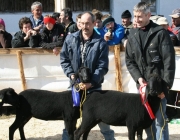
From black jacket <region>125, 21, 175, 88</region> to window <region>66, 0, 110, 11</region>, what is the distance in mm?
9206

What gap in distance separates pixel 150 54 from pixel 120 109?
82 centimetres

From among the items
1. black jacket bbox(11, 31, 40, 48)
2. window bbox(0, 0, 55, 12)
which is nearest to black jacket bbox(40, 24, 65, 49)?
black jacket bbox(11, 31, 40, 48)

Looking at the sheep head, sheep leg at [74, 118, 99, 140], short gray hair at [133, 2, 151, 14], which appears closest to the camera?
the sheep head

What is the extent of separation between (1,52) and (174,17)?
3694mm

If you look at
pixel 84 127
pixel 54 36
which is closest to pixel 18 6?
pixel 54 36

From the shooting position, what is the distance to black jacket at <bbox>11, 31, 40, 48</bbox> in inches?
344

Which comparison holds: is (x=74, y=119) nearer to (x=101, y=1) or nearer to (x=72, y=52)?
(x=72, y=52)

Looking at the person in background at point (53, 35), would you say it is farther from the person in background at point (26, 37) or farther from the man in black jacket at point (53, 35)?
the person in background at point (26, 37)

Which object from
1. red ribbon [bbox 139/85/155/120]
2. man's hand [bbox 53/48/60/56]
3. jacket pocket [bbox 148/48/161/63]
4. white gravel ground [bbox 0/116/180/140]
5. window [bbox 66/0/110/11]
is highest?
window [bbox 66/0/110/11]

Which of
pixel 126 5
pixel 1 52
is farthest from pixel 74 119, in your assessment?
pixel 126 5

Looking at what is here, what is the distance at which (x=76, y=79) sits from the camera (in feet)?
19.7

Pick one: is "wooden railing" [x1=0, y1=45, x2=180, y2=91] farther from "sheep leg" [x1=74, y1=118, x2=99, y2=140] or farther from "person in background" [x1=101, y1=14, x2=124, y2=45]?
"sheep leg" [x1=74, y1=118, x2=99, y2=140]

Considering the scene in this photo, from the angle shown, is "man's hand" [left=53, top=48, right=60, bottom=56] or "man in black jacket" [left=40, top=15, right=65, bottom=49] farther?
"man's hand" [left=53, top=48, right=60, bottom=56]

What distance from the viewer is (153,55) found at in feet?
18.3
